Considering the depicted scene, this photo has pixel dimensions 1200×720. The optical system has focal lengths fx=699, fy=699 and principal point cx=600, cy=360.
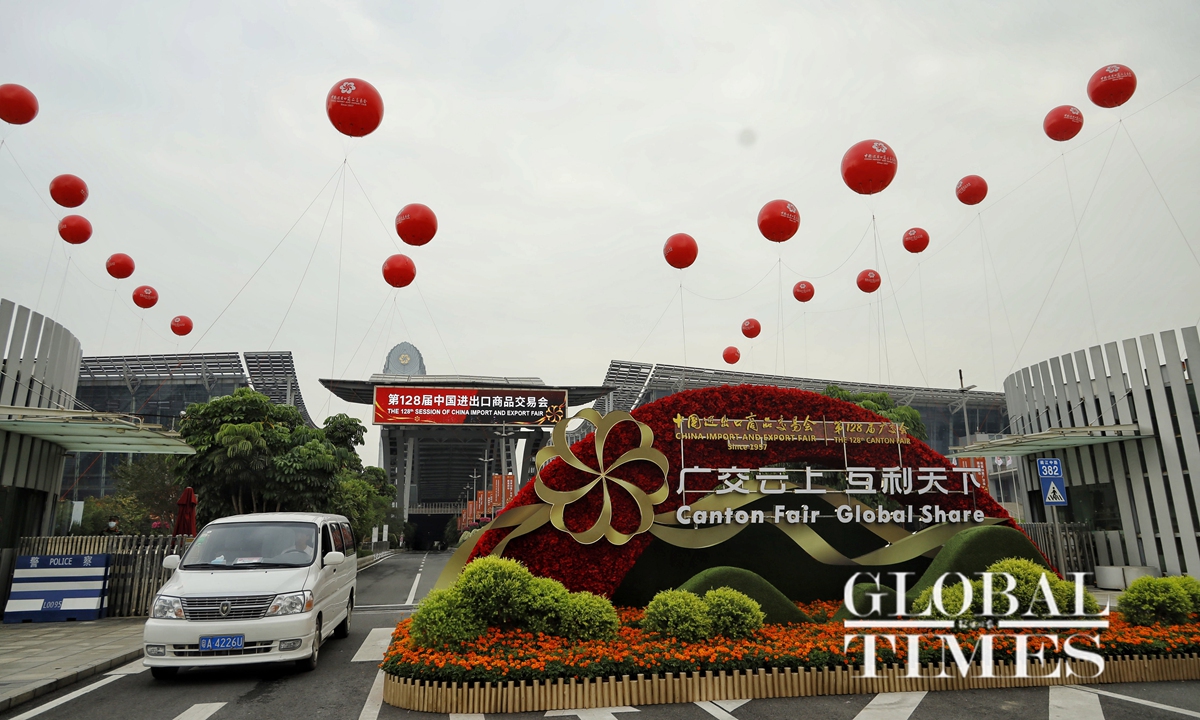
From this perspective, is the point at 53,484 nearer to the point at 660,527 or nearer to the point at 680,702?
the point at 660,527

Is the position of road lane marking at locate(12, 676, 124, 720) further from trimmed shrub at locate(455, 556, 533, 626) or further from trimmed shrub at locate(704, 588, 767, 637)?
trimmed shrub at locate(704, 588, 767, 637)

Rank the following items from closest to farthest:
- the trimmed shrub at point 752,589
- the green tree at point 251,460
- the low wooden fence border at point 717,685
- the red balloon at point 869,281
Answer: the low wooden fence border at point 717,685, the trimmed shrub at point 752,589, the red balloon at point 869,281, the green tree at point 251,460

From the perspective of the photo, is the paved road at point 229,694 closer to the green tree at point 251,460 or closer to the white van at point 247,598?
the white van at point 247,598

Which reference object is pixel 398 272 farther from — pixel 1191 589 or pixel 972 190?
pixel 1191 589

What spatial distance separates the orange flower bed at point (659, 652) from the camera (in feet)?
20.7

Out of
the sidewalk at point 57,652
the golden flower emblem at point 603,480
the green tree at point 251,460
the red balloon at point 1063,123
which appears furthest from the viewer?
the green tree at point 251,460

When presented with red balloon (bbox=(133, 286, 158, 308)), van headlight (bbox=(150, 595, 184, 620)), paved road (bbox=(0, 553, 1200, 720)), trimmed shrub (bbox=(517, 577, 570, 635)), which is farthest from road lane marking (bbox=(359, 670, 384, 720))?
red balloon (bbox=(133, 286, 158, 308))

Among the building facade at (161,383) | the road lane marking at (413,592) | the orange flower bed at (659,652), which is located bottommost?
the road lane marking at (413,592)

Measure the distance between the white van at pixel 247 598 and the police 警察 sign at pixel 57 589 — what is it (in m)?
5.32

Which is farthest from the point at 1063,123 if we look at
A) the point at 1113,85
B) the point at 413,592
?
the point at 413,592

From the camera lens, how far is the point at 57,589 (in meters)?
11.4

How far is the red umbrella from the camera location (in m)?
→ 13.3

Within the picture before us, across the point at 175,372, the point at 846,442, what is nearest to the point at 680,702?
the point at 846,442

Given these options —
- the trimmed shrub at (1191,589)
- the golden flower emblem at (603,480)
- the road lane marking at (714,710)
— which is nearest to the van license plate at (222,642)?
the golden flower emblem at (603,480)
